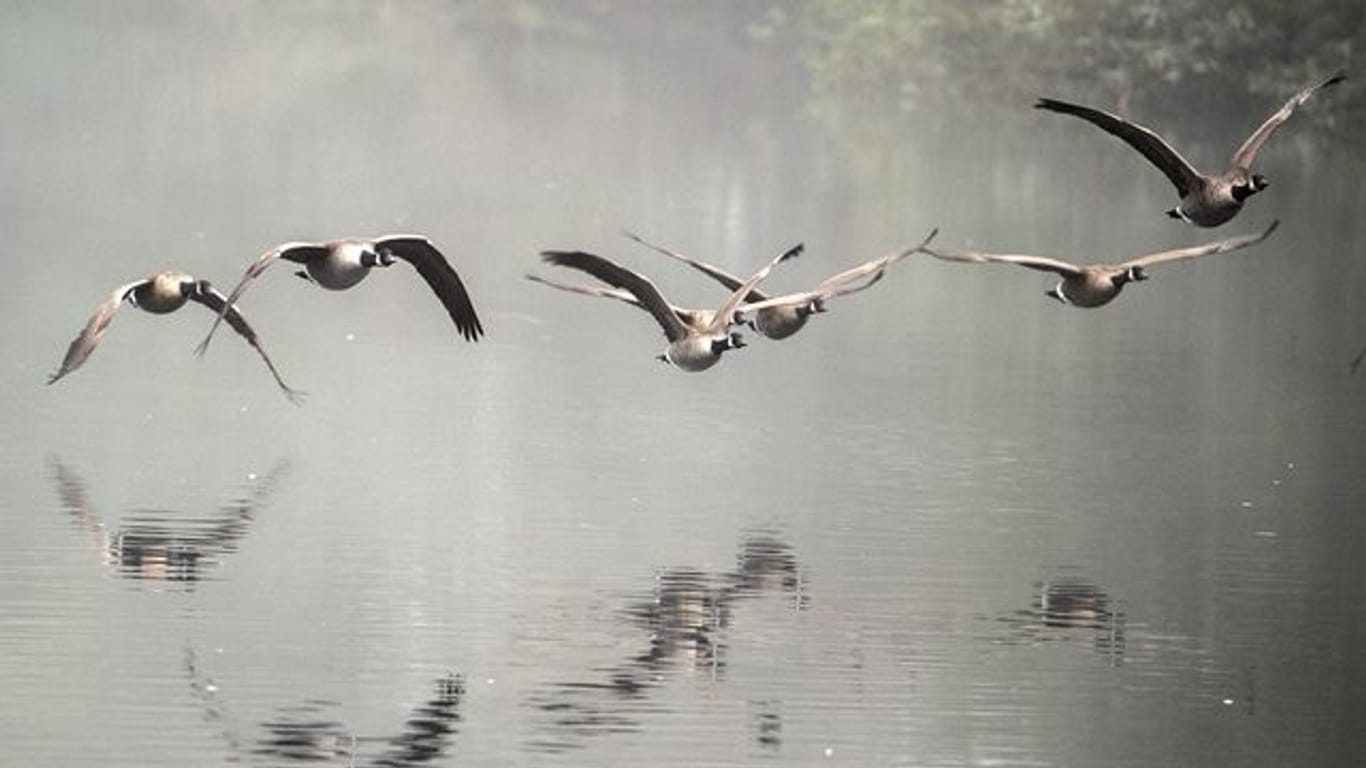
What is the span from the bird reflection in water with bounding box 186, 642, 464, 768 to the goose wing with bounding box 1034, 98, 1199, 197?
4.36 m

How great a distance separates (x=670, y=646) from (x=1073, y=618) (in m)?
2.01

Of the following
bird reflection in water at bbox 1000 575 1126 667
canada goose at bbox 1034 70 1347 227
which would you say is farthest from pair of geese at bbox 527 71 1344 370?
bird reflection in water at bbox 1000 575 1126 667

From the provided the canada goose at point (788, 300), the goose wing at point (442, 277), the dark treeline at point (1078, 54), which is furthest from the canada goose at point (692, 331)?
the dark treeline at point (1078, 54)

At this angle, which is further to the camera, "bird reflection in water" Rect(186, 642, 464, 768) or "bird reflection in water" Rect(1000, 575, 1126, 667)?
"bird reflection in water" Rect(1000, 575, 1126, 667)

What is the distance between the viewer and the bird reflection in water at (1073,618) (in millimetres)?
16281

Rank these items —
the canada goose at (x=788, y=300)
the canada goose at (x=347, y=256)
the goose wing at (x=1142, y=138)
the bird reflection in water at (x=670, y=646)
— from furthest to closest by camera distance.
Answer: the canada goose at (x=788, y=300) < the goose wing at (x=1142, y=138) < the canada goose at (x=347, y=256) < the bird reflection in water at (x=670, y=646)

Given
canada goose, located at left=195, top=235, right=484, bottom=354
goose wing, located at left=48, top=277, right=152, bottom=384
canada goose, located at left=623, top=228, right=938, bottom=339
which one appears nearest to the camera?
canada goose, located at left=195, top=235, right=484, bottom=354

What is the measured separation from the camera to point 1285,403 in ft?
82.3

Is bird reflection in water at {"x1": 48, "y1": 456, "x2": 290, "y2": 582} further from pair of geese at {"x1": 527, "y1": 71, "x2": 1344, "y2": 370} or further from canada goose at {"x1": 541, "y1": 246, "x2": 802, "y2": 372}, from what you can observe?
canada goose at {"x1": 541, "y1": 246, "x2": 802, "y2": 372}

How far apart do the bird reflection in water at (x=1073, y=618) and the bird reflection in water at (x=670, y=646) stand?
0.97 metres

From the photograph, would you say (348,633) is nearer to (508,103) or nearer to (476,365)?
(476,365)

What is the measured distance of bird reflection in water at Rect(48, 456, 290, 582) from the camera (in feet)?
55.9

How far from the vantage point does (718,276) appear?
18.7 m

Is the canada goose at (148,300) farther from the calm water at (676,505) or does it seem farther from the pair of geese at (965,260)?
the pair of geese at (965,260)
